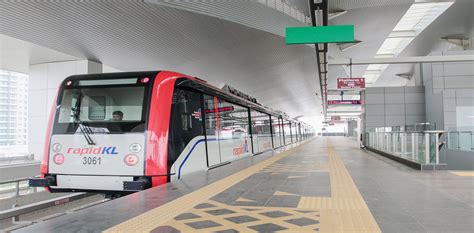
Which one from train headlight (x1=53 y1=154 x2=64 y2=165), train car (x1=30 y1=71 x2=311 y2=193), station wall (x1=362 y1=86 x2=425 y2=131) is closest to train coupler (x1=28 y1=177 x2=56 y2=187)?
train car (x1=30 y1=71 x2=311 y2=193)

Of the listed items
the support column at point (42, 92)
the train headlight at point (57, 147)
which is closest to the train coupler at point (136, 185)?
the train headlight at point (57, 147)

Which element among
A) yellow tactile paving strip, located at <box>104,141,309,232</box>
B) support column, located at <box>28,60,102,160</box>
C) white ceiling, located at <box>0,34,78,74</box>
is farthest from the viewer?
support column, located at <box>28,60,102,160</box>

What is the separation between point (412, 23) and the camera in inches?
928

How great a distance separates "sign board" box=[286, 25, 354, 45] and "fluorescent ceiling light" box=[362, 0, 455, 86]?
10471mm

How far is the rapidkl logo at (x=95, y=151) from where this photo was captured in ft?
19.1

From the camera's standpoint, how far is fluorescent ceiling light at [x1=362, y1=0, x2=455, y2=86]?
765 inches

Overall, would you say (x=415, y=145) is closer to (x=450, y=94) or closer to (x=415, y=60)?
(x=415, y=60)

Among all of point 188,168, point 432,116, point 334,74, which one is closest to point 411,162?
point 188,168

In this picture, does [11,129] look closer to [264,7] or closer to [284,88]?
Answer: [264,7]

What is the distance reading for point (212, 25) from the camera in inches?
662

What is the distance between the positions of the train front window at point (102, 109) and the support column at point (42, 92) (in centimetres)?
1199

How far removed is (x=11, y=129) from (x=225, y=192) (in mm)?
15211

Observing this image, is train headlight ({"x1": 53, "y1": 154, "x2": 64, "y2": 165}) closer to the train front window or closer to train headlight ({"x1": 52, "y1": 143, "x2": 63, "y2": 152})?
train headlight ({"x1": 52, "y1": 143, "x2": 63, "y2": 152})

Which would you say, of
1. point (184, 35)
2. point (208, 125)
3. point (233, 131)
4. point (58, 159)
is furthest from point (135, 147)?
point (184, 35)
